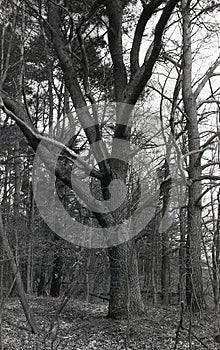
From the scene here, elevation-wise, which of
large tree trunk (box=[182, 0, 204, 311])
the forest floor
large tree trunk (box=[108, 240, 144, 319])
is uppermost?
large tree trunk (box=[182, 0, 204, 311])

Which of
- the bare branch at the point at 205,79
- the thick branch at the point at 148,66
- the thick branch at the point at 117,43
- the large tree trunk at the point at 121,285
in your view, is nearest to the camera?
the thick branch at the point at 148,66

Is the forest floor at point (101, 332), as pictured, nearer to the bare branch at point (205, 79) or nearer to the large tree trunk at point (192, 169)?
the large tree trunk at point (192, 169)

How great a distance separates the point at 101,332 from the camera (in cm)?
698

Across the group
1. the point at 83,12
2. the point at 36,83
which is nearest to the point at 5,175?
Result: the point at 36,83

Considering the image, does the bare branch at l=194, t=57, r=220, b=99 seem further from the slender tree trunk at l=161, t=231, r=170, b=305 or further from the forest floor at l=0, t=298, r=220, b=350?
the forest floor at l=0, t=298, r=220, b=350

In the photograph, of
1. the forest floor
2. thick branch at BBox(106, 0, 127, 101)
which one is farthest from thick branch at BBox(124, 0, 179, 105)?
the forest floor

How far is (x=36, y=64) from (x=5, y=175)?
174 inches

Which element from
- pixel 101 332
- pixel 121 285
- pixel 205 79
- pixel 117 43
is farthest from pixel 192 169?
pixel 101 332

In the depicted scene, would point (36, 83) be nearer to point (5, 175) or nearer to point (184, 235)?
point (5, 175)

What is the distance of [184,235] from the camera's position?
11.3m

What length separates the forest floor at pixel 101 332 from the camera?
6090 millimetres

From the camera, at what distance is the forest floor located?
609cm

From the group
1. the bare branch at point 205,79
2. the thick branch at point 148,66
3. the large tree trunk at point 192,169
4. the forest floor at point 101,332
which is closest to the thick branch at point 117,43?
the thick branch at point 148,66

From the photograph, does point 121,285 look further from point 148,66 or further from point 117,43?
point 117,43
